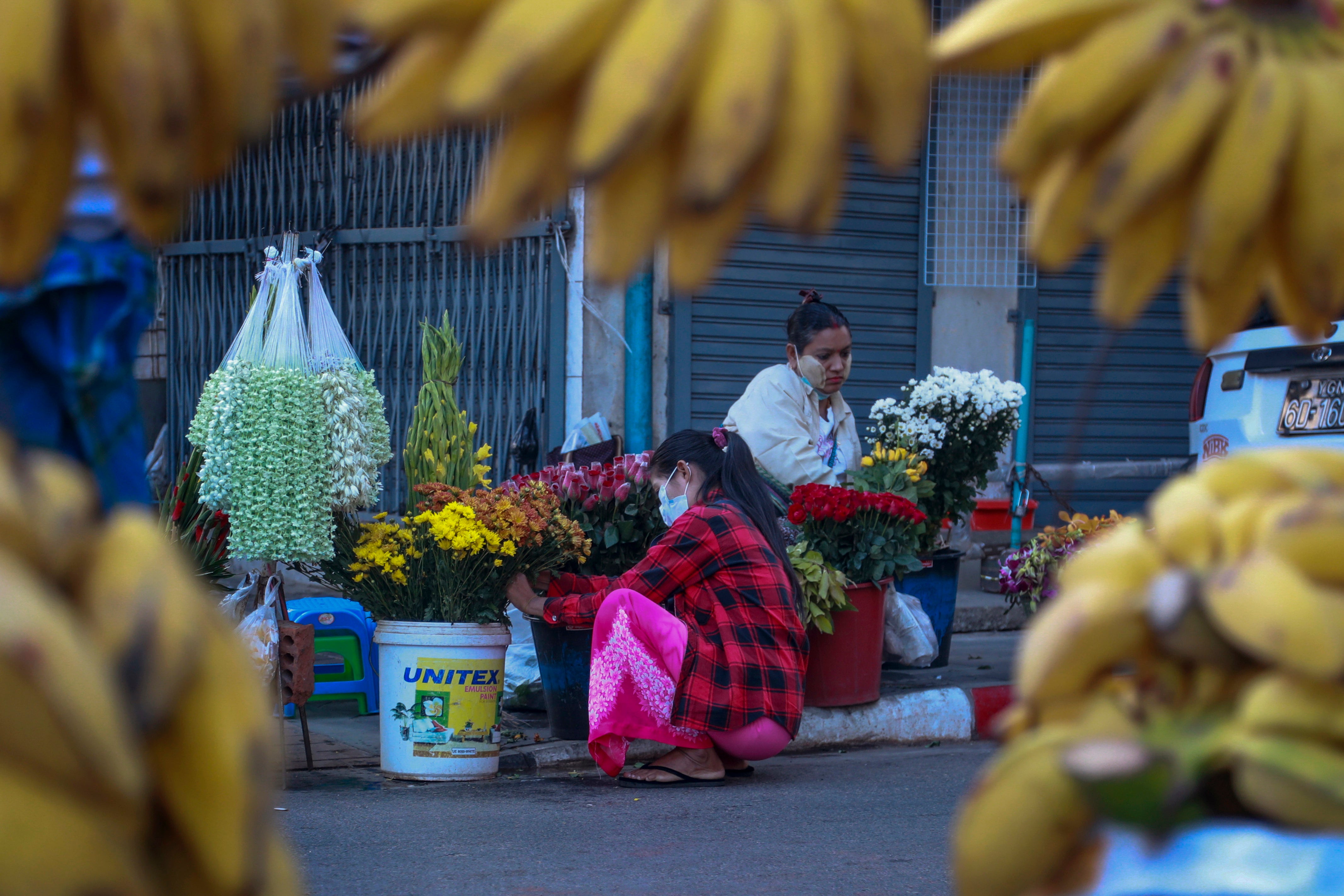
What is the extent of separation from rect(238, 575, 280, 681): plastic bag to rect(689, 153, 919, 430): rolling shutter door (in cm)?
384

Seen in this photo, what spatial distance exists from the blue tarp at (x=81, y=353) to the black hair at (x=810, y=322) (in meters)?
4.62

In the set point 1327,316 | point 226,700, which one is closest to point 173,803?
point 226,700

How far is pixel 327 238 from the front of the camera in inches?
337

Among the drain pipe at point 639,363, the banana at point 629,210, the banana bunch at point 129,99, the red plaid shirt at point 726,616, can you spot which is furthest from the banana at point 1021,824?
the drain pipe at point 639,363

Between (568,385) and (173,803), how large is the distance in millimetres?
7001

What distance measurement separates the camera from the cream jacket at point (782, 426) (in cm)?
598

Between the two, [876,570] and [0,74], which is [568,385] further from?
[0,74]

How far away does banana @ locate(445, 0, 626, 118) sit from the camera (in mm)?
1085

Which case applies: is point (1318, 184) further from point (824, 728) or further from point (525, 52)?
point (824, 728)

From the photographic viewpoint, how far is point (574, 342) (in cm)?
785

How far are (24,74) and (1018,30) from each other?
839 millimetres

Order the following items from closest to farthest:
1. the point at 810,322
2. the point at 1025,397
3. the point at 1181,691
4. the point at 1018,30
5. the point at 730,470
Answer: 1. the point at 1181,691
2. the point at 1018,30
3. the point at 730,470
4. the point at 810,322
5. the point at 1025,397

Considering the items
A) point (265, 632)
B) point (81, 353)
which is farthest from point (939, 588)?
point (81, 353)

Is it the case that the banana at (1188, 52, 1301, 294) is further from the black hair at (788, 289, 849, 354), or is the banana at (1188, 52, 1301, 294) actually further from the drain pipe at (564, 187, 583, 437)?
the drain pipe at (564, 187, 583, 437)
